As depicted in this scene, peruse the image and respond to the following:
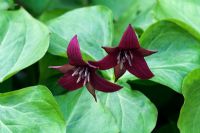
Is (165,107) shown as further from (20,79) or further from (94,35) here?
(20,79)

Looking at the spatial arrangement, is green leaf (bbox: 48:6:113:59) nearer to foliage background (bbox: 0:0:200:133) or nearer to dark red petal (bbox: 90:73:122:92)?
foliage background (bbox: 0:0:200:133)

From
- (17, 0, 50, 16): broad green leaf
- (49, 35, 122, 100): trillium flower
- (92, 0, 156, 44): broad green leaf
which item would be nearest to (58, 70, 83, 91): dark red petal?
(49, 35, 122, 100): trillium flower

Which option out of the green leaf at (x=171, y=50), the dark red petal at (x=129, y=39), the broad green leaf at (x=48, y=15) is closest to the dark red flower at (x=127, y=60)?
the dark red petal at (x=129, y=39)

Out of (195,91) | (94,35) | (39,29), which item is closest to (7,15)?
(39,29)

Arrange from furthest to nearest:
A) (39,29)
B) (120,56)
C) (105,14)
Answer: (105,14) → (39,29) → (120,56)

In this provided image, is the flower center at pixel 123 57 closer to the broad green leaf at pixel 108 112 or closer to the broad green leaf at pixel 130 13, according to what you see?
the broad green leaf at pixel 108 112

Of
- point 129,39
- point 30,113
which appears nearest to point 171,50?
point 129,39

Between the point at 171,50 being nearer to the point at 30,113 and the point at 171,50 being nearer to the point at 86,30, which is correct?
the point at 86,30
